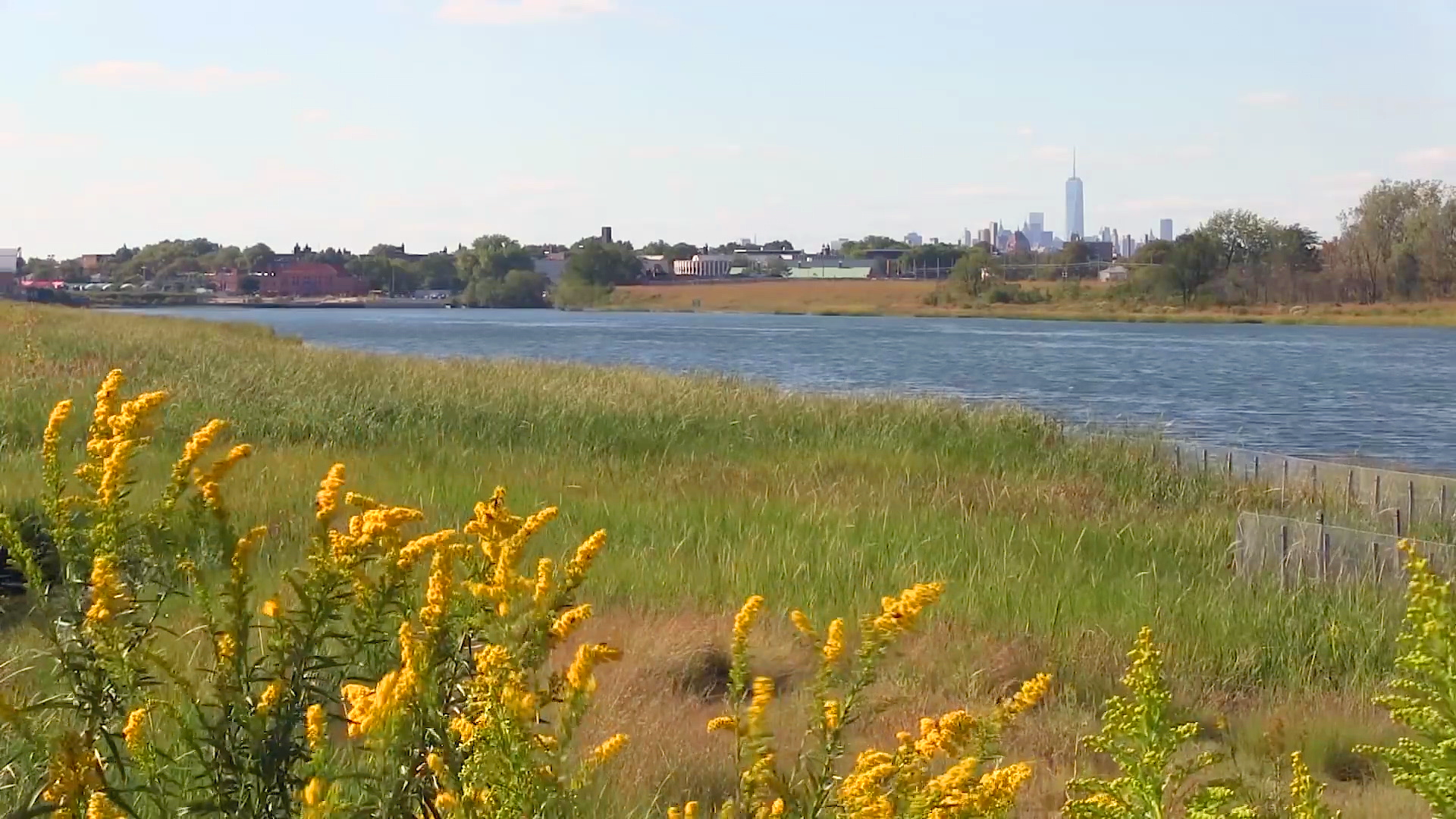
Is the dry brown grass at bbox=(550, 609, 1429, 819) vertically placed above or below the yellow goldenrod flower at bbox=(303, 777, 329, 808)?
below

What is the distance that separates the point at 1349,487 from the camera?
1364 centimetres

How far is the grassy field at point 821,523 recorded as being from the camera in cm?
599

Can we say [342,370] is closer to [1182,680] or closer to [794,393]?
[794,393]

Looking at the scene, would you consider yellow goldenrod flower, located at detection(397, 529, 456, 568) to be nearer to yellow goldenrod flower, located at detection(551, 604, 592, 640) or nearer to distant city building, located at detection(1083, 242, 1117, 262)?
yellow goldenrod flower, located at detection(551, 604, 592, 640)

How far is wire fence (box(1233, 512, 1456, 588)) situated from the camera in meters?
8.58

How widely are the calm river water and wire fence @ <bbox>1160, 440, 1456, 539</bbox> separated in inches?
168

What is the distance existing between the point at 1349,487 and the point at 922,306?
100.0 metres

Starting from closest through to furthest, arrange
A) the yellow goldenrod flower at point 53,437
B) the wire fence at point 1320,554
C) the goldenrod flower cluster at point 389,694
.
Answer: the goldenrod flower cluster at point 389,694 < the yellow goldenrod flower at point 53,437 < the wire fence at point 1320,554

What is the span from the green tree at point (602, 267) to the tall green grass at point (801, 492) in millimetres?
121516

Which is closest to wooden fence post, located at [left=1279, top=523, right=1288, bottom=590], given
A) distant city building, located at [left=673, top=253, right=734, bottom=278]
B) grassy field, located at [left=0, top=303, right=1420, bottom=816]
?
grassy field, located at [left=0, top=303, right=1420, bottom=816]

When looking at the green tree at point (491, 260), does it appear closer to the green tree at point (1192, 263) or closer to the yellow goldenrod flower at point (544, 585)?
the green tree at point (1192, 263)

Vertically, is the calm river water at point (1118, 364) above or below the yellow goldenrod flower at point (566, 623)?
below

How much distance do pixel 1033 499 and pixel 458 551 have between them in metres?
9.74

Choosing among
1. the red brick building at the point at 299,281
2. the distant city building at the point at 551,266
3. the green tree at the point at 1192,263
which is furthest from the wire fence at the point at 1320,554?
the red brick building at the point at 299,281
